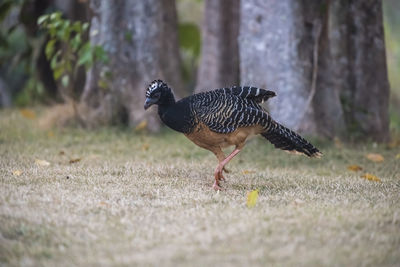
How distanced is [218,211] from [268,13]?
4222 millimetres

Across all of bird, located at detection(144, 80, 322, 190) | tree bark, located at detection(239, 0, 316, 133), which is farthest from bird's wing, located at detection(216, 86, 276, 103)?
tree bark, located at detection(239, 0, 316, 133)

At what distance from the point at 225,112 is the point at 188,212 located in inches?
55.6

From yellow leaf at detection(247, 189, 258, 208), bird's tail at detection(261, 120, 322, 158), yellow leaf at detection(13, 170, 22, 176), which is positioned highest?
bird's tail at detection(261, 120, 322, 158)

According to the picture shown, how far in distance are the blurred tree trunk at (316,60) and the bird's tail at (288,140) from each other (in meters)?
1.88

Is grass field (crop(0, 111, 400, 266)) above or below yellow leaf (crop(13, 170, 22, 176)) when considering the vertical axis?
below

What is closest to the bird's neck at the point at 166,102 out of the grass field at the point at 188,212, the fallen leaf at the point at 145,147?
the grass field at the point at 188,212

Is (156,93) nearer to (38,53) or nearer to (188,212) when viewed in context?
(188,212)

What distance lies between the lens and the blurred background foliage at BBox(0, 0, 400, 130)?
10321 millimetres

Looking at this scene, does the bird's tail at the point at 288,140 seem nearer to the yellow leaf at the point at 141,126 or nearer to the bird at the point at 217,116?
the bird at the point at 217,116

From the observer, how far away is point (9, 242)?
11.2 ft

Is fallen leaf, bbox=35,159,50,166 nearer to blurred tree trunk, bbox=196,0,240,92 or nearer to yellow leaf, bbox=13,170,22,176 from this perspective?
yellow leaf, bbox=13,170,22,176

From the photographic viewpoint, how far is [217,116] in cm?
520

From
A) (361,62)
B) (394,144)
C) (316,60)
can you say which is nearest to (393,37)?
(361,62)

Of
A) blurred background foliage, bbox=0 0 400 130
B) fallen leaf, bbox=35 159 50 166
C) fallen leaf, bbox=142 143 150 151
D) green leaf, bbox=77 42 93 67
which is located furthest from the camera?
blurred background foliage, bbox=0 0 400 130
